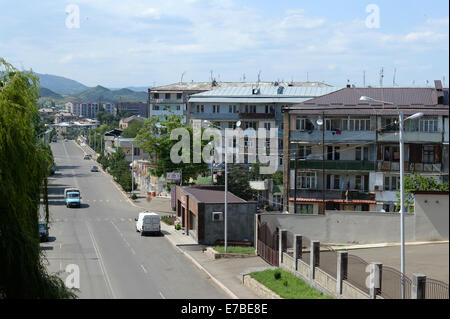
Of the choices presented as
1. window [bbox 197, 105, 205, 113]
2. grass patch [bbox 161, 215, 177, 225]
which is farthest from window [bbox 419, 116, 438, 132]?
window [bbox 197, 105, 205, 113]

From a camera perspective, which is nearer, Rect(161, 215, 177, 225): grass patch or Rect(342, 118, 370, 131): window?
Rect(342, 118, 370, 131): window

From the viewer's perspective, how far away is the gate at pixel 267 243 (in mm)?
33638

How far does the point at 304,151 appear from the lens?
4925 cm

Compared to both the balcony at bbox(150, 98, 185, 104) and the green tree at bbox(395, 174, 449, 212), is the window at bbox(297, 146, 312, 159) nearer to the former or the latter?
the green tree at bbox(395, 174, 449, 212)

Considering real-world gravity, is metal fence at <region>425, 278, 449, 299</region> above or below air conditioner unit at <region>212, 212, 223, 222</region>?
above

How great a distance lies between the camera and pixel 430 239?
36.5 m

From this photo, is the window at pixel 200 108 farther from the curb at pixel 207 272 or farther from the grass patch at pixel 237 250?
the grass patch at pixel 237 250

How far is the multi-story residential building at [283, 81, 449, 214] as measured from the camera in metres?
44.6

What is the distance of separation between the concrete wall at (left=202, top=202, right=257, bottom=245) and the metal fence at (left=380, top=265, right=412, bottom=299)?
19.3 meters

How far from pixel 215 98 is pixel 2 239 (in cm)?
6455

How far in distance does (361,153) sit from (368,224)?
10202mm

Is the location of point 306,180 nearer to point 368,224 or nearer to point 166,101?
point 368,224

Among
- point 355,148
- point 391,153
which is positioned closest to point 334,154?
point 355,148

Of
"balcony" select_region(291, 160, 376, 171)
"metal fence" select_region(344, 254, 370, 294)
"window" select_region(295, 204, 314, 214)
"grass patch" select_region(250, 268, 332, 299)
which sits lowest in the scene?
"grass patch" select_region(250, 268, 332, 299)
